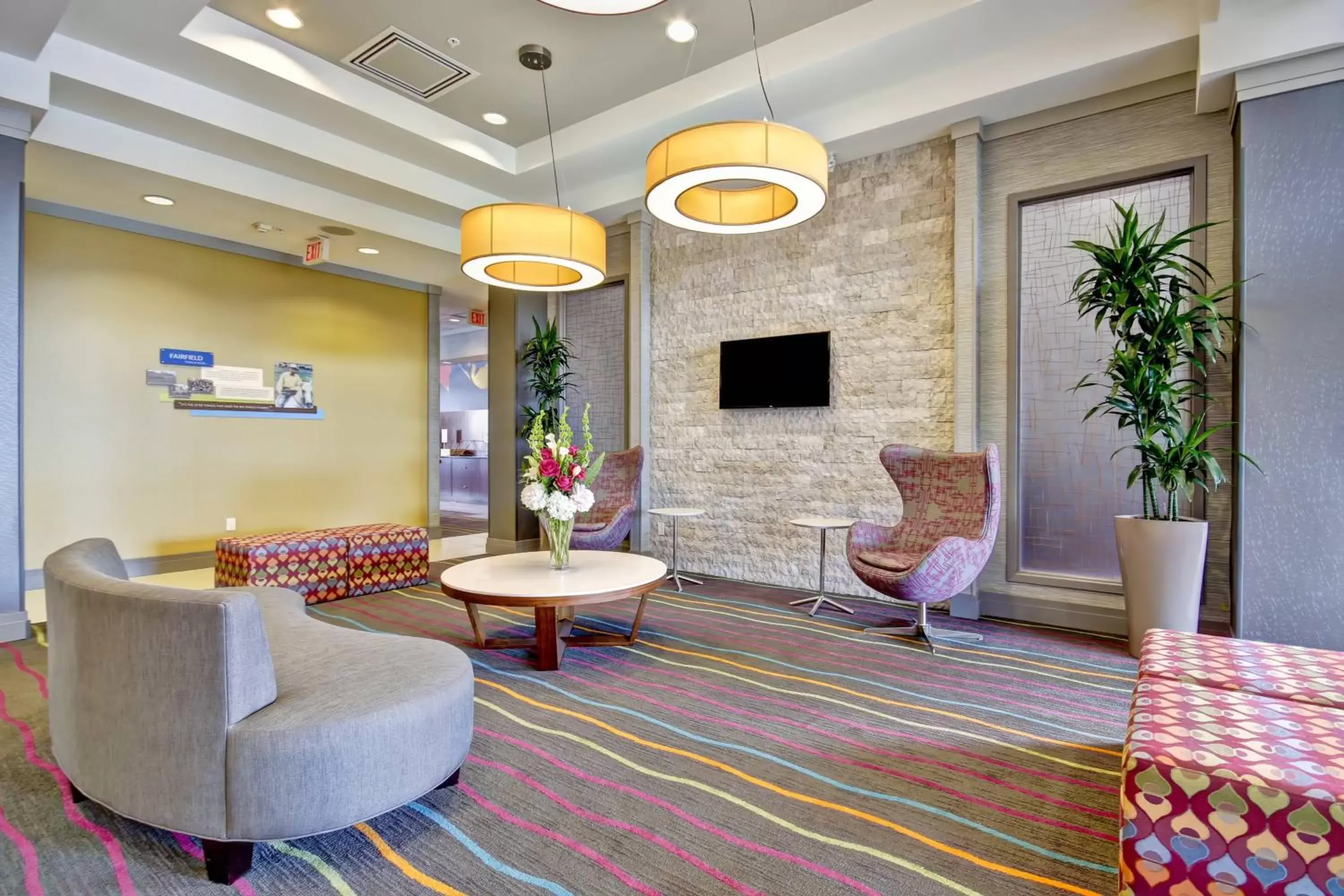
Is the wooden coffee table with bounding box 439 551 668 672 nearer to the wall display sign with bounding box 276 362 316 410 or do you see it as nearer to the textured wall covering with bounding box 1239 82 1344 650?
the textured wall covering with bounding box 1239 82 1344 650

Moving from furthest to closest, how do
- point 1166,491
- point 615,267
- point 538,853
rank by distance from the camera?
point 615,267, point 1166,491, point 538,853

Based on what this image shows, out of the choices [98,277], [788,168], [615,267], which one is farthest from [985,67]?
[98,277]

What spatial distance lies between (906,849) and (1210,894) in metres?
0.70

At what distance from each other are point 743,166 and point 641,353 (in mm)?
3237

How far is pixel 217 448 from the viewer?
6.42m

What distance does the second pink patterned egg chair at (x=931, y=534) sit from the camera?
357 centimetres

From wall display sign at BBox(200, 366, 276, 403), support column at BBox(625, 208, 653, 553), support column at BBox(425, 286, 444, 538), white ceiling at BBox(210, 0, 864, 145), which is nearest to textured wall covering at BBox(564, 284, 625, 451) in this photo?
support column at BBox(625, 208, 653, 553)

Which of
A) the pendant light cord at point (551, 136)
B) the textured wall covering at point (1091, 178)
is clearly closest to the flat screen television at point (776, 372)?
the textured wall covering at point (1091, 178)

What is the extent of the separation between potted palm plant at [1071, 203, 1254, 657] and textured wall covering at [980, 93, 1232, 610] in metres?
0.20

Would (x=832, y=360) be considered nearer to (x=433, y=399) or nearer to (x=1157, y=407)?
(x=1157, y=407)

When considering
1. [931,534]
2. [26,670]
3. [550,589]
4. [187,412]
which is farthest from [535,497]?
[187,412]

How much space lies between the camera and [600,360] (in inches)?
→ 263

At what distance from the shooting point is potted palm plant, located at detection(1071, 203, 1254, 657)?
11.1ft

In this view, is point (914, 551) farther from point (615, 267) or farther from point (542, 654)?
point (615, 267)
